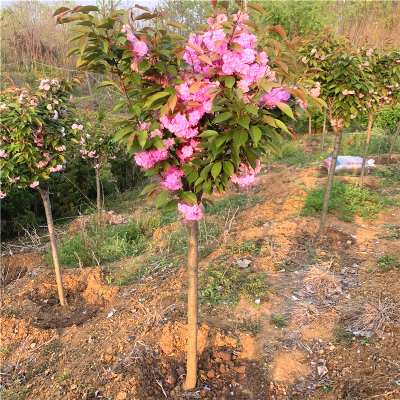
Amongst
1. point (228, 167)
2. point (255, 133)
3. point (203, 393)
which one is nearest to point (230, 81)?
point (255, 133)

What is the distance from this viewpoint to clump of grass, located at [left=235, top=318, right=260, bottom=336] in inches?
113

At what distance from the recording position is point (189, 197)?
164 cm

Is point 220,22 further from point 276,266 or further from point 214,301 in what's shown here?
point 276,266

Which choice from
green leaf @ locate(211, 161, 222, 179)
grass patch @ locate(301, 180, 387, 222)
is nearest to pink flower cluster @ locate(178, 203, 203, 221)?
green leaf @ locate(211, 161, 222, 179)

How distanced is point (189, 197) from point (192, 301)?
2.98 ft

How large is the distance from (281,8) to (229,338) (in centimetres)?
1486

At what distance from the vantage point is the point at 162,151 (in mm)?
1610

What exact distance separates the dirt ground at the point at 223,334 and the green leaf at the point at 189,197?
150 centimetres

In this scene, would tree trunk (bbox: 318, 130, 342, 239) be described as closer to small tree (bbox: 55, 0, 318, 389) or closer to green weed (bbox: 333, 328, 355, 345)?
green weed (bbox: 333, 328, 355, 345)

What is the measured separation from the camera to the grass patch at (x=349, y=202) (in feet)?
17.8

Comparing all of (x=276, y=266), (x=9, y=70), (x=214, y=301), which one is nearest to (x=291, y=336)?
(x=214, y=301)

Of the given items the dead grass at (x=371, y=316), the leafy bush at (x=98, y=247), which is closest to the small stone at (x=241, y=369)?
the dead grass at (x=371, y=316)

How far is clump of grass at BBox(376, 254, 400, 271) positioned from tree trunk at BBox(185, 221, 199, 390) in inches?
109

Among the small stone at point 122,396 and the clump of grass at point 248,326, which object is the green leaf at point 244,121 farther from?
the clump of grass at point 248,326
